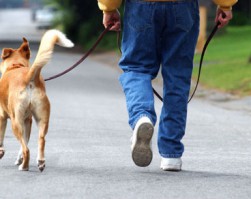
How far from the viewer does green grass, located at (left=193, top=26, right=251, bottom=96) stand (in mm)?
18938

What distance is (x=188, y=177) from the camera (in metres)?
6.98

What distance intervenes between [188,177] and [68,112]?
22.2 ft

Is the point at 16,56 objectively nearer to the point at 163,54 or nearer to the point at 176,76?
the point at 163,54

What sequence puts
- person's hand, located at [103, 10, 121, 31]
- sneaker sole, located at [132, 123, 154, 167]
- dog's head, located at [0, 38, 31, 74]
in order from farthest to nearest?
Result: dog's head, located at [0, 38, 31, 74]
person's hand, located at [103, 10, 121, 31]
sneaker sole, located at [132, 123, 154, 167]

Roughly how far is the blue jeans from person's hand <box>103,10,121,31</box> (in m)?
0.10

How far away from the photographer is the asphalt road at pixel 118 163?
6.31 meters

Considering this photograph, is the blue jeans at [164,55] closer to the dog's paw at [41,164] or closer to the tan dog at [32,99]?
the tan dog at [32,99]

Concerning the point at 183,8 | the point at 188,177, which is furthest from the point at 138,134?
the point at 183,8

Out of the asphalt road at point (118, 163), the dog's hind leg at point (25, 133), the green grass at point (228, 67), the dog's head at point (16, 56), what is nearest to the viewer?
the asphalt road at point (118, 163)

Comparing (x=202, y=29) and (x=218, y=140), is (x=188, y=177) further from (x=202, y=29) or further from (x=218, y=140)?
(x=202, y=29)

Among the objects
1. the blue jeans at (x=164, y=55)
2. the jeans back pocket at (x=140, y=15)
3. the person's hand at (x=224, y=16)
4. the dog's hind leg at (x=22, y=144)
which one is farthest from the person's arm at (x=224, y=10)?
the dog's hind leg at (x=22, y=144)

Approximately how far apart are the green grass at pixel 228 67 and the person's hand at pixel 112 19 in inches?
401

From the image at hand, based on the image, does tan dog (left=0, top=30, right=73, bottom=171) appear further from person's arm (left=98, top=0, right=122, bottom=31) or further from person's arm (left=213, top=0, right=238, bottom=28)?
person's arm (left=213, top=0, right=238, bottom=28)

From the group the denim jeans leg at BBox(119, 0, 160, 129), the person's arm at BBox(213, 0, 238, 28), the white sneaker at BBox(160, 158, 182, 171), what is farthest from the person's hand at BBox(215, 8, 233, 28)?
the white sneaker at BBox(160, 158, 182, 171)
